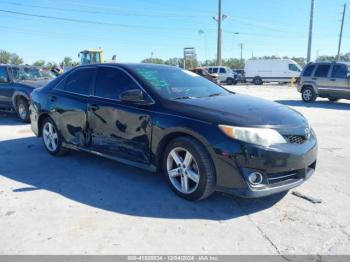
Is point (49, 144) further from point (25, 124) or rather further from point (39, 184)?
point (25, 124)

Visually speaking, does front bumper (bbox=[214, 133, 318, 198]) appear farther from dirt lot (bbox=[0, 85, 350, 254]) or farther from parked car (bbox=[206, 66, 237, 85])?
parked car (bbox=[206, 66, 237, 85])

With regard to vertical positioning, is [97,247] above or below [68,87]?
below

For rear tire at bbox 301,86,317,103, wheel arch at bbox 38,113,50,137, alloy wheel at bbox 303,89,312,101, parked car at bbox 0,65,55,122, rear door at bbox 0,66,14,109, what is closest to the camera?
wheel arch at bbox 38,113,50,137

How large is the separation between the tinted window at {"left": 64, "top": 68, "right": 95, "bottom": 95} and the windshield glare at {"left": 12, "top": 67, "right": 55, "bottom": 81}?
5839mm

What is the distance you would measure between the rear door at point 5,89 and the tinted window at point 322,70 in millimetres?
12587

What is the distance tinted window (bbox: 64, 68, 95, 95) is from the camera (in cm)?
537

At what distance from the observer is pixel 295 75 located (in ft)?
115

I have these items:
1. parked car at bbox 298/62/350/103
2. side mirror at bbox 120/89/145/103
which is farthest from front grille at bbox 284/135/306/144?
parked car at bbox 298/62/350/103

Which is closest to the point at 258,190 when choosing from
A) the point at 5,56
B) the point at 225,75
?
the point at 225,75

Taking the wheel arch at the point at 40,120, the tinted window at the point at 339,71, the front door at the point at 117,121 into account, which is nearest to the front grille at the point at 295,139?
the front door at the point at 117,121

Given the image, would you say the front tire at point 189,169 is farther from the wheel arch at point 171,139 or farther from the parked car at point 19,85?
the parked car at point 19,85

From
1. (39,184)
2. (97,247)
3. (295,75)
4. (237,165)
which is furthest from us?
(295,75)

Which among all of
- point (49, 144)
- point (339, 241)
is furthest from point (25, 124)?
point (339, 241)

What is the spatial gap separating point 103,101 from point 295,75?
33122 mm
